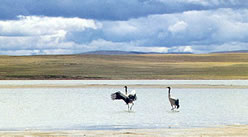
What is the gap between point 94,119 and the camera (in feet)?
94.7

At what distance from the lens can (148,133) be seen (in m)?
21.6

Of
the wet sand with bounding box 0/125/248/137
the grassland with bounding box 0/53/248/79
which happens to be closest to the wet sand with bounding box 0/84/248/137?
the wet sand with bounding box 0/125/248/137

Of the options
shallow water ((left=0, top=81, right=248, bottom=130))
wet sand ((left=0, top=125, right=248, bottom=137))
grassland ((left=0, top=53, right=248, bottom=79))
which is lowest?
wet sand ((left=0, top=125, right=248, bottom=137))

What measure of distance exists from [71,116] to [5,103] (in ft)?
38.1

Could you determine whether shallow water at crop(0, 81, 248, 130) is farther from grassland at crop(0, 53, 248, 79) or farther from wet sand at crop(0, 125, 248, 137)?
grassland at crop(0, 53, 248, 79)

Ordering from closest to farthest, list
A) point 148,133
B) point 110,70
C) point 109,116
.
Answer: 1. point 148,133
2. point 109,116
3. point 110,70

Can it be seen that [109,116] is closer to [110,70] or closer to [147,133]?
[147,133]

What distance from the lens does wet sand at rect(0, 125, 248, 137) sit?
2086 cm

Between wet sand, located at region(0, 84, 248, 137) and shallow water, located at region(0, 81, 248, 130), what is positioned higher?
shallow water, located at region(0, 81, 248, 130)

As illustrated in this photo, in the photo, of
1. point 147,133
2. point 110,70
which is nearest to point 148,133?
point 147,133

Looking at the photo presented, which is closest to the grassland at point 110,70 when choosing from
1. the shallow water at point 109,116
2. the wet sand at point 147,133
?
the shallow water at point 109,116

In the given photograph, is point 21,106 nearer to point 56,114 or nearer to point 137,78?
point 56,114

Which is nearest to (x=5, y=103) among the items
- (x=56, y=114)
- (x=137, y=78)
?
(x=56, y=114)

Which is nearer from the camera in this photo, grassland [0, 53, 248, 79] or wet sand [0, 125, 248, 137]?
wet sand [0, 125, 248, 137]
